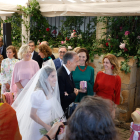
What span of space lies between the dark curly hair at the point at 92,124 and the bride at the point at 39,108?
3.44 ft

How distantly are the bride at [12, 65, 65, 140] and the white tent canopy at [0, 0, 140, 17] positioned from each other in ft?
7.57

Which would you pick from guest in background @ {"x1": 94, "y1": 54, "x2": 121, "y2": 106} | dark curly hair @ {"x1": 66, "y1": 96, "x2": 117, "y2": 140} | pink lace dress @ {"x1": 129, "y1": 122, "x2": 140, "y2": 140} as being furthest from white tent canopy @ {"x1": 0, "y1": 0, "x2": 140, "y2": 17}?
dark curly hair @ {"x1": 66, "y1": 96, "x2": 117, "y2": 140}

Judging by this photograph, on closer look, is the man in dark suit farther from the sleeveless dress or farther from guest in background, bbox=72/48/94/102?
guest in background, bbox=72/48/94/102

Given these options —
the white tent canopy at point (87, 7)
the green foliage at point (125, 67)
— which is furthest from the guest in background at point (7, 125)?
the green foliage at point (125, 67)

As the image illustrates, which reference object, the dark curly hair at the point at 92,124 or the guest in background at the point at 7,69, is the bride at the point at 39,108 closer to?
the dark curly hair at the point at 92,124

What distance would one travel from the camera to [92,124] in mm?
1077

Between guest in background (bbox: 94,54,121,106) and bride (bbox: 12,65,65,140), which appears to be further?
guest in background (bbox: 94,54,121,106)

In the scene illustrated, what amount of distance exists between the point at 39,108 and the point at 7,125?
734 millimetres

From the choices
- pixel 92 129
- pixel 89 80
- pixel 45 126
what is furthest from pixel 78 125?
pixel 89 80

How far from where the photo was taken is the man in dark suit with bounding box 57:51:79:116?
2.68 m

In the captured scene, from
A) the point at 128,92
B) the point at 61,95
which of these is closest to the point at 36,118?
the point at 61,95

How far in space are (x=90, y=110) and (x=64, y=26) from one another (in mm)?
A: 5483

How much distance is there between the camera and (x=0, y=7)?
4.78m

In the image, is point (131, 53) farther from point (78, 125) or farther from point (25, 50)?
point (78, 125)
